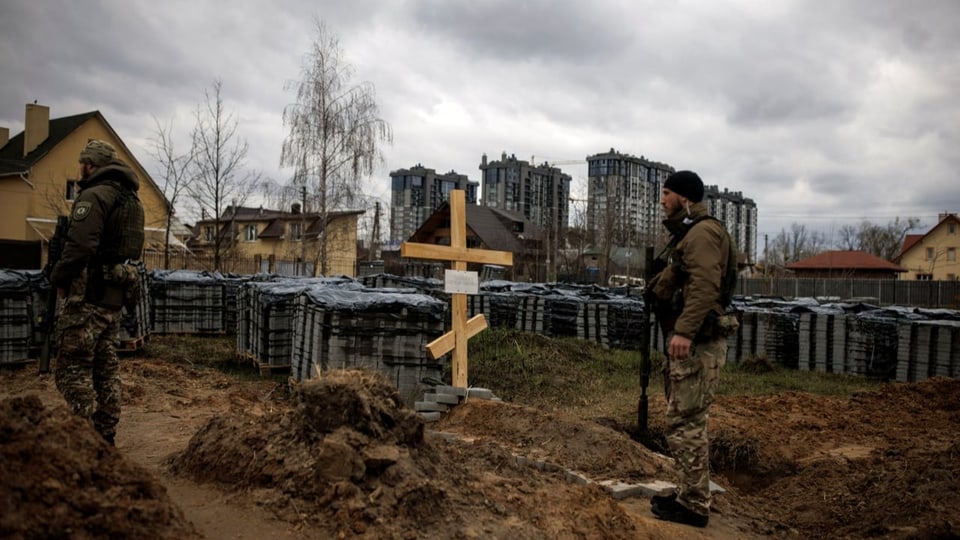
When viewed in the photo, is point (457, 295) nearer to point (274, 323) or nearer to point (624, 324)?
point (274, 323)

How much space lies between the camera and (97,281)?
4645 millimetres

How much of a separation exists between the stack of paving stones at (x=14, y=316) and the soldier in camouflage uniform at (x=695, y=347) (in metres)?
8.82

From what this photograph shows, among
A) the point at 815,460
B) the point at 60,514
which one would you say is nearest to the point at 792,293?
the point at 815,460

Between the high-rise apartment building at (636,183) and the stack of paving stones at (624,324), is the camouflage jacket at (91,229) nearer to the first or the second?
the stack of paving stones at (624,324)

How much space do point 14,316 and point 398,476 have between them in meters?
7.99

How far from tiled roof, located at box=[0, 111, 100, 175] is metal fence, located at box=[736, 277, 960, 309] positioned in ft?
126

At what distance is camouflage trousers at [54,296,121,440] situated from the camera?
4.46 metres

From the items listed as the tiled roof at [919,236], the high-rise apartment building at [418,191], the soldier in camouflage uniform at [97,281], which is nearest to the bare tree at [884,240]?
the tiled roof at [919,236]

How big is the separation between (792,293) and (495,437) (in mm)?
41466

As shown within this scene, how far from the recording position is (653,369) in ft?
38.7

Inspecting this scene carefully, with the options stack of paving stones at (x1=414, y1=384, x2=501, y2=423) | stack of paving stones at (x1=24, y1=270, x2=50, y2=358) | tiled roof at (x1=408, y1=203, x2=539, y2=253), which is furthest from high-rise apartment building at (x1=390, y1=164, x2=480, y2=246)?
stack of paving stones at (x1=414, y1=384, x2=501, y2=423)

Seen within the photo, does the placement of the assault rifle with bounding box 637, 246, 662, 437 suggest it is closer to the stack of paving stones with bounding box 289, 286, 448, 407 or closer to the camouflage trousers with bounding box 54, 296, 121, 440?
the stack of paving stones with bounding box 289, 286, 448, 407

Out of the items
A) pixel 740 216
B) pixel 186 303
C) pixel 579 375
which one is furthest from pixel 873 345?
pixel 740 216

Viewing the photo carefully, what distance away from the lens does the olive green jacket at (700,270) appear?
4156mm
